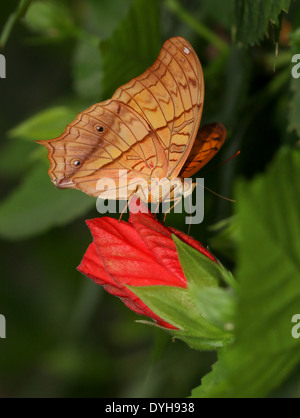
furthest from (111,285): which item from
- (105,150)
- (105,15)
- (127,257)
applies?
(105,15)

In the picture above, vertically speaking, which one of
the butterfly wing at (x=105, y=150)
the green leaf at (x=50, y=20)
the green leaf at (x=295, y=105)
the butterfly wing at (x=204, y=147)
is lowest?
the butterfly wing at (x=105, y=150)

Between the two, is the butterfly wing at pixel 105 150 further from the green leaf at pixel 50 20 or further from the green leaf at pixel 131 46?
the green leaf at pixel 50 20

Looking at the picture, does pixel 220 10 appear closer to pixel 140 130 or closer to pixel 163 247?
pixel 140 130

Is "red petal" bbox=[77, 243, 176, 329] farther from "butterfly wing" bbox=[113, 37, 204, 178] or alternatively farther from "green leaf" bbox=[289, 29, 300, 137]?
"green leaf" bbox=[289, 29, 300, 137]

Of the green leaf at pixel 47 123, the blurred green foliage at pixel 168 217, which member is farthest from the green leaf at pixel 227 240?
the green leaf at pixel 47 123

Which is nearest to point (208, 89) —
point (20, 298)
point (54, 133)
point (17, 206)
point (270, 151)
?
point (270, 151)

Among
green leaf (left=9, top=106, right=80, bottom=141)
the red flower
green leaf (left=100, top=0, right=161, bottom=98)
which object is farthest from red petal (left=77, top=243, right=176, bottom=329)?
green leaf (left=9, top=106, right=80, bottom=141)
